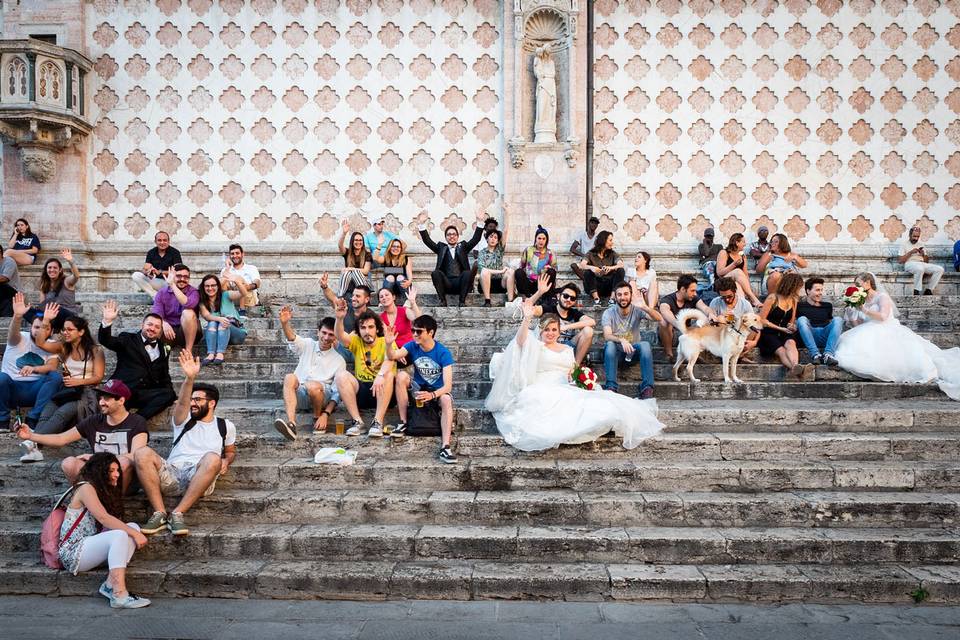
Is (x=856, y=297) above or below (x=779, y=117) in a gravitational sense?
below

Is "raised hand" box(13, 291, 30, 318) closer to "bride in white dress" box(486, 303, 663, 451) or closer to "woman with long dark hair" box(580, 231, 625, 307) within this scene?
"bride in white dress" box(486, 303, 663, 451)

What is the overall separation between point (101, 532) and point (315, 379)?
2.43 meters

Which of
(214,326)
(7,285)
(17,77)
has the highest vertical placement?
(17,77)

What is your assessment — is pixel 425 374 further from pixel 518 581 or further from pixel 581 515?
pixel 518 581

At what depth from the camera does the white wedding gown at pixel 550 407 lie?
6543mm

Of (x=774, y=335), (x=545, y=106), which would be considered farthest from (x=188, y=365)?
(x=545, y=106)

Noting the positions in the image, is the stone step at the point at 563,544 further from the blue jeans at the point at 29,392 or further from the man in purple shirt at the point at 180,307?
the man in purple shirt at the point at 180,307

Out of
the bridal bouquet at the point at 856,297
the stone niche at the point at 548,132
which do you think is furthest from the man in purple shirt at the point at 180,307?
the bridal bouquet at the point at 856,297

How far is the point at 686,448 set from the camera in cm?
660

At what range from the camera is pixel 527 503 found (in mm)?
5895

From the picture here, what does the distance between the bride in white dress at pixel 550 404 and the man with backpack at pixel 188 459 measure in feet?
8.14

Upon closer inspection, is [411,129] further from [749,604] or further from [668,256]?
[749,604]

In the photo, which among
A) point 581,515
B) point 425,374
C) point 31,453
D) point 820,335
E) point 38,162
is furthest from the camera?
point 38,162

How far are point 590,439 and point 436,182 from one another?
7293mm
